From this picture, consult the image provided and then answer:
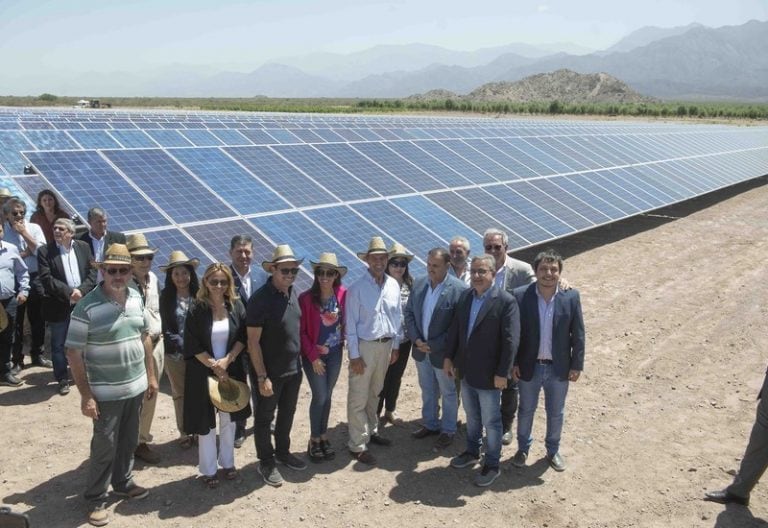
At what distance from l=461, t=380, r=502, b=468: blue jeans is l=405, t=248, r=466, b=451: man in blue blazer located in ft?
1.43

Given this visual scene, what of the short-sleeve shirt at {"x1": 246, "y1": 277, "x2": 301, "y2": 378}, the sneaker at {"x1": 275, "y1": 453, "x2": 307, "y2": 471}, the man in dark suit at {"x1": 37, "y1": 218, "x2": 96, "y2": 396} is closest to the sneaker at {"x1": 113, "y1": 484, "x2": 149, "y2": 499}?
the sneaker at {"x1": 275, "y1": 453, "x2": 307, "y2": 471}

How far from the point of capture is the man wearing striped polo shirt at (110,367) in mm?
4973

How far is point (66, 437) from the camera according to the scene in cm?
659

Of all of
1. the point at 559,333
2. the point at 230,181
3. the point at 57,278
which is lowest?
the point at 559,333

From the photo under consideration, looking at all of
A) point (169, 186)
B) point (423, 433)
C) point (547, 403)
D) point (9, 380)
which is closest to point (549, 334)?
point (547, 403)

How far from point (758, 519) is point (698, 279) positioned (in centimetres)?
911

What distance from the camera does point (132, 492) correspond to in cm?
556

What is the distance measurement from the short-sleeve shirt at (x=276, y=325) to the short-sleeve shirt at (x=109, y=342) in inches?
38.9

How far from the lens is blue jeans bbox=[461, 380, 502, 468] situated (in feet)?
19.6

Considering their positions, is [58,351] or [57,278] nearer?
[57,278]

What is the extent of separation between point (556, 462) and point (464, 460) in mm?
966

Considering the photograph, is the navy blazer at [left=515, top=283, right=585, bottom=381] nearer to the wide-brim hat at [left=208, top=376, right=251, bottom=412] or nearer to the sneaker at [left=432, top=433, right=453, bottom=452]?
the sneaker at [left=432, top=433, right=453, bottom=452]

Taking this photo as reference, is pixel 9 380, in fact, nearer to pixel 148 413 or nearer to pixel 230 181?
pixel 148 413

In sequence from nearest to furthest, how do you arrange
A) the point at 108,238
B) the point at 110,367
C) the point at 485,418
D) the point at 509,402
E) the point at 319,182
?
the point at 110,367 → the point at 485,418 → the point at 509,402 → the point at 108,238 → the point at 319,182
